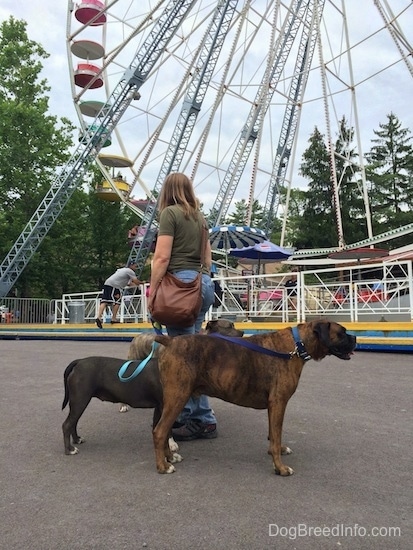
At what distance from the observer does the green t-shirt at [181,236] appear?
362 cm

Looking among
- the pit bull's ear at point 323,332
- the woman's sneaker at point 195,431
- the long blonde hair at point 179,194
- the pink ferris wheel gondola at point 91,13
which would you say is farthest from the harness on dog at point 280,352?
the pink ferris wheel gondola at point 91,13

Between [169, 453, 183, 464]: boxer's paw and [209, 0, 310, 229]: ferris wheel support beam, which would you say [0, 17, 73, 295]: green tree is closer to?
[209, 0, 310, 229]: ferris wheel support beam

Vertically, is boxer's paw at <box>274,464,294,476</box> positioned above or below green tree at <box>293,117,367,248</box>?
below

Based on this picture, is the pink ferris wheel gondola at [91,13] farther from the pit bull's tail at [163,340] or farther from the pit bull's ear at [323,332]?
the pit bull's ear at [323,332]

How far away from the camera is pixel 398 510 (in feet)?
7.97

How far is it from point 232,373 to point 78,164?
24914 mm

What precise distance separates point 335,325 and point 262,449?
1.04 metres

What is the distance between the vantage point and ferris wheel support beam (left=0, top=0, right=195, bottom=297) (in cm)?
2398

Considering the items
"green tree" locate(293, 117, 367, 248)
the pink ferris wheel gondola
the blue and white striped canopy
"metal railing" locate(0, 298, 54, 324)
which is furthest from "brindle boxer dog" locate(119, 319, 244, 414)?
"green tree" locate(293, 117, 367, 248)

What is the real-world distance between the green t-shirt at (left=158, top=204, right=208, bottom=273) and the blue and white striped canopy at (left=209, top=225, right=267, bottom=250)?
33.3 feet

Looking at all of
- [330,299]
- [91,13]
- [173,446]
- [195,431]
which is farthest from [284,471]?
[91,13]

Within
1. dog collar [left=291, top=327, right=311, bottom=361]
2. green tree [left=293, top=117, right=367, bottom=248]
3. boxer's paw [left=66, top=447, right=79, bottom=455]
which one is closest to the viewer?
dog collar [left=291, top=327, right=311, bottom=361]

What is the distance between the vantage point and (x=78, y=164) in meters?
26.1

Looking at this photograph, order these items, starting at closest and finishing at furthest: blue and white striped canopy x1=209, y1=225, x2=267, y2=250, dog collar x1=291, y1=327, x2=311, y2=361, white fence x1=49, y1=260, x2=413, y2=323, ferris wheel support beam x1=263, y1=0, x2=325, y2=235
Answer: dog collar x1=291, y1=327, x2=311, y2=361, white fence x1=49, y1=260, x2=413, y2=323, blue and white striped canopy x1=209, y1=225, x2=267, y2=250, ferris wheel support beam x1=263, y1=0, x2=325, y2=235
